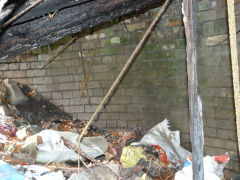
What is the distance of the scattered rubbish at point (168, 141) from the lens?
12.8ft

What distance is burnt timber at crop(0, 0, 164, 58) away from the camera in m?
1.70

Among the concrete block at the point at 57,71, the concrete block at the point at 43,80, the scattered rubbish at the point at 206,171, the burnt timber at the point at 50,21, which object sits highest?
the burnt timber at the point at 50,21

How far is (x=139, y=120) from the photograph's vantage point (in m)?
4.96

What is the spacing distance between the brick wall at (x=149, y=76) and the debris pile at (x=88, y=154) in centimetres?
37

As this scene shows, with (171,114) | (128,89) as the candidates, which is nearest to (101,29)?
(128,89)

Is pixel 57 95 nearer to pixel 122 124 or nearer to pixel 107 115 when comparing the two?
pixel 107 115

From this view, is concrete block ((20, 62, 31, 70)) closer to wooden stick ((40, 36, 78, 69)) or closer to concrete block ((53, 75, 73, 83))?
wooden stick ((40, 36, 78, 69))

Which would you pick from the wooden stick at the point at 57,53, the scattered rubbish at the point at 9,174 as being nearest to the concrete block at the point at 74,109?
the wooden stick at the point at 57,53

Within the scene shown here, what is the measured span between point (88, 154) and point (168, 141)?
129 centimetres

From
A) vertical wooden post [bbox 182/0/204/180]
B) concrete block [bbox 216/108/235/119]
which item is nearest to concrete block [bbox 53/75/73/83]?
concrete block [bbox 216/108/235/119]

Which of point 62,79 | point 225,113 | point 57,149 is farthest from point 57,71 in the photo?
point 225,113

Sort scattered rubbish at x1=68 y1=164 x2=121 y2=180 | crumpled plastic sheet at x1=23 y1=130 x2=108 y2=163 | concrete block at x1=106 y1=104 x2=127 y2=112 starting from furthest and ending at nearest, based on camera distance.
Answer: concrete block at x1=106 y1=104 x2=127 y2=112
crumpled plastic sheet at x1=23 y1=130 x2=108 y2=163
scattered rubbish at x1=68 y1=164 x2=121 y2=180

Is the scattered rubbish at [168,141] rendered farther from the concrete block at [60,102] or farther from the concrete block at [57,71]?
the concrete block at [57,71]

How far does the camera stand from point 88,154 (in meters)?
3.96
